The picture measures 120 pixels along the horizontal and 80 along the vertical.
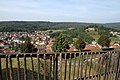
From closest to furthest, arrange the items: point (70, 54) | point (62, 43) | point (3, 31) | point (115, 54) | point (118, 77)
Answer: point (70, 54) → point (115, 54) → point (118, 77) → point (62, 43) → point (3, 31)

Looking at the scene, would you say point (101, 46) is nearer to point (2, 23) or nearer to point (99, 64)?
point (99, 64)

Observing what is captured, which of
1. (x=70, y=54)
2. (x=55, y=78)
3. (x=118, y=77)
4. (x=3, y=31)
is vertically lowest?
(x=3, y=31)

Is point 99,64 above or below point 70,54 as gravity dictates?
below

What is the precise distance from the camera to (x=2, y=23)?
16812cm

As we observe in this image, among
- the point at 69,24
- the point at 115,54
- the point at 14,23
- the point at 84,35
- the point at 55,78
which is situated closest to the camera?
the point at 55,78

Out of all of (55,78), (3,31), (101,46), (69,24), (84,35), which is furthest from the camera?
(69,24)

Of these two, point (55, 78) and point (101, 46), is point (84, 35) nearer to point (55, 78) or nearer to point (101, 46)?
point (101, 46)

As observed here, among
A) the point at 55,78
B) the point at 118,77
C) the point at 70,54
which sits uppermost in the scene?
the point at 70,54

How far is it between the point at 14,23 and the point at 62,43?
141 m

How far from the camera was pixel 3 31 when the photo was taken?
517 ft

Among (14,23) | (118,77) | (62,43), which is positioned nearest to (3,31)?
(14,23)

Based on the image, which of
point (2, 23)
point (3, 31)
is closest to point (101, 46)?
point (3, 31)

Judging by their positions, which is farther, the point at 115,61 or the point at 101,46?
the point at 101,46

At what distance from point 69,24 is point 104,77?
7647 inches
